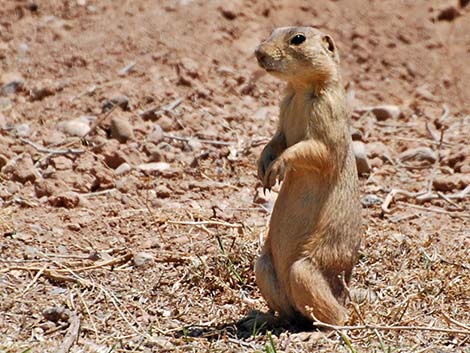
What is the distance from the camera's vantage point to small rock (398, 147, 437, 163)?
8.59 m

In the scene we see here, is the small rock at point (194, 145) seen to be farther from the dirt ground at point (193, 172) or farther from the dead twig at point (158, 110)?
the dead twig at point (158, 110)

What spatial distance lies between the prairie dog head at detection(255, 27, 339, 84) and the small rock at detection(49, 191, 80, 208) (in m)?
2.49

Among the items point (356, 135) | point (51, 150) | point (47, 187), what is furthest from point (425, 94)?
point (47, 187)

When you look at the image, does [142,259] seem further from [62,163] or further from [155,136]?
[155,136]

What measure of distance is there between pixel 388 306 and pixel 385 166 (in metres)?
2.54

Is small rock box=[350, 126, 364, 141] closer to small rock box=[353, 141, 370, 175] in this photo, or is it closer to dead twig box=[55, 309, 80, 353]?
small rock box=[353, 141, 370, 175]

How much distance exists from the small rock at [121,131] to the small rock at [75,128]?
218 mm

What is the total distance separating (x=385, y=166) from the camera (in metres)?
8.56

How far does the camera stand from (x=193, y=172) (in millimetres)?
8195

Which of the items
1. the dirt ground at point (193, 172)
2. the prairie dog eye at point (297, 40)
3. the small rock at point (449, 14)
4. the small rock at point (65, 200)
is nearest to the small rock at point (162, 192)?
the dirt ground at point (193, 172)

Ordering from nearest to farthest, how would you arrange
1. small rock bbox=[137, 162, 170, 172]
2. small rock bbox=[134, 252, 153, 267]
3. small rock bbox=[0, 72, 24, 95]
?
small rock bbox=[134, 252, 153, 267] < small rock bbox=[137, 162, 170, 172] < small rock bbox=[0, 72, 24, 95]

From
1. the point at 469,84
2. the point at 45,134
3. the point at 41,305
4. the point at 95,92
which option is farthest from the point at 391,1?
the point at 41,305

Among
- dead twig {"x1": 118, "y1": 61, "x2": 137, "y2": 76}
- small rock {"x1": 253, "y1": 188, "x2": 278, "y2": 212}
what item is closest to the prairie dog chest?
small rock {"x1": 253, "y1": 188, "x2": 278, "y2": 212}

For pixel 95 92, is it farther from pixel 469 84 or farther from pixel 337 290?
pixel 337 290
